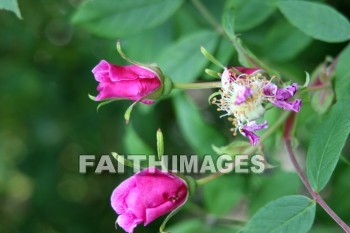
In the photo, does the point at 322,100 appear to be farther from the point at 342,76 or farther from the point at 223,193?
the point at 223,193

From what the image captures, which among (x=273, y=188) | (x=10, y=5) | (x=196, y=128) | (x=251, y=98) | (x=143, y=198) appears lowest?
(x=273, y=188)

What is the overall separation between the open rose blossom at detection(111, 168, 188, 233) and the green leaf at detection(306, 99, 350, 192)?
236mm

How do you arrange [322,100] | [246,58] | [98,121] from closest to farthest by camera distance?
1. [246,58]
2. [322,100]
3. [98,121]

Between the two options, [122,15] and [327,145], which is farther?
[122,15]

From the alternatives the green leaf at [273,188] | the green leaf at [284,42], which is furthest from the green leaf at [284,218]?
the green leaf at [284,42]

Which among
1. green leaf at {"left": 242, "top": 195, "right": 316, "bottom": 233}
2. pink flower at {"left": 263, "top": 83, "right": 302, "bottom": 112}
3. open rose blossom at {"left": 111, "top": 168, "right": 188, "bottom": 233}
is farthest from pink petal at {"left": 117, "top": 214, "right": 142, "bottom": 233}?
pink flower at {"left": 263, "top": 83, "right": 302, "bottom": 112}

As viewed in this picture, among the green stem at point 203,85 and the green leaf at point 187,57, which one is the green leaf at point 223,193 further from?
the green stem at point 203,85

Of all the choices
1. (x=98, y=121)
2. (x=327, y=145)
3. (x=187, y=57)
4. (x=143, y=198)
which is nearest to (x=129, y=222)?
(x=143, y=198)

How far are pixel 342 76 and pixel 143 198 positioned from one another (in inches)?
18.1

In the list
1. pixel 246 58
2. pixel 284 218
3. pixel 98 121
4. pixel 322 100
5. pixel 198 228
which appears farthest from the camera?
pixel 98 121

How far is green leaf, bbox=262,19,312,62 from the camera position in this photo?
1.46 m

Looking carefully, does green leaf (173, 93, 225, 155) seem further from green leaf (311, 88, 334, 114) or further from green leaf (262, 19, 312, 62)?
green leaf (311, 88, 334, 114)

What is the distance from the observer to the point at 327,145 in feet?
3.29

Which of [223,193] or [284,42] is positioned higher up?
[284,42]
